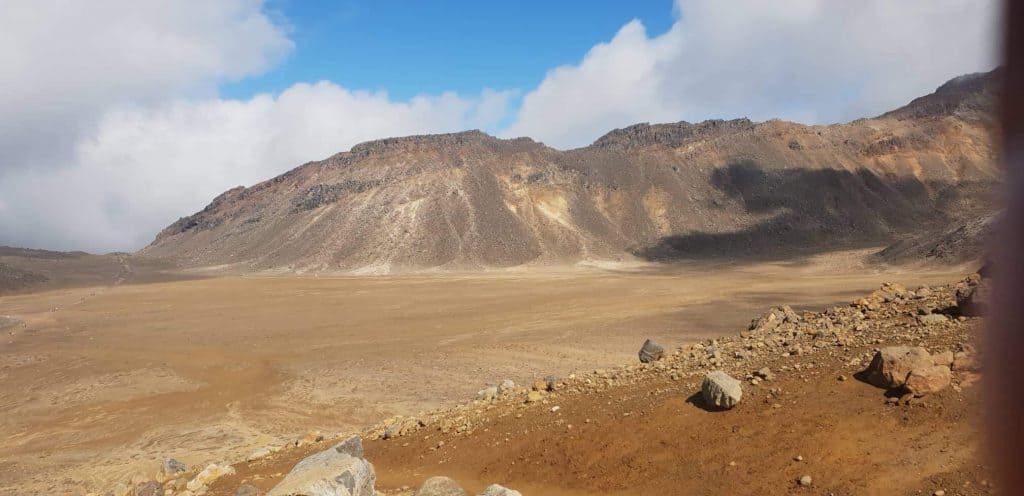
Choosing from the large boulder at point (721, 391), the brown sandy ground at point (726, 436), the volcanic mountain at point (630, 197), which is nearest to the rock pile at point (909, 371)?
the brown sandy ground at point (726, 436)

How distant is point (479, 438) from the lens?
8.18 metres

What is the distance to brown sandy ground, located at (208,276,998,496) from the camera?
4863 mm

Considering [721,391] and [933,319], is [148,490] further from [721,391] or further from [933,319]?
[933,319]

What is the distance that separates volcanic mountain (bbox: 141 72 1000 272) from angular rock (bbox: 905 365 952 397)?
62.7 m

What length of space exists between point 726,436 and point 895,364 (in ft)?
5.73

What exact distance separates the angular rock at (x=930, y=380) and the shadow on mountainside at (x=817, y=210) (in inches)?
2563

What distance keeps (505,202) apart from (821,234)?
1604 inches

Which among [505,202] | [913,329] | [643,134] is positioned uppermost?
[643,134]

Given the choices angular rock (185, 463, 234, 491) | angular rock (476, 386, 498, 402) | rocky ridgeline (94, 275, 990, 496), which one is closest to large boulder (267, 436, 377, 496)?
rocky ridgeline (94, 275, 990, 496)

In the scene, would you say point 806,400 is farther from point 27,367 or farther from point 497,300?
point 497,300

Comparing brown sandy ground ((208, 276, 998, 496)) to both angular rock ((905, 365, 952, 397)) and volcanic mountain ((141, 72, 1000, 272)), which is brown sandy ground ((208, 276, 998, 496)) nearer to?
angular rock ((905, 365, 952, 397))

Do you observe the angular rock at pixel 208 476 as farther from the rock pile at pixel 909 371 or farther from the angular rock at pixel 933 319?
the angular rock at pixel 933 319

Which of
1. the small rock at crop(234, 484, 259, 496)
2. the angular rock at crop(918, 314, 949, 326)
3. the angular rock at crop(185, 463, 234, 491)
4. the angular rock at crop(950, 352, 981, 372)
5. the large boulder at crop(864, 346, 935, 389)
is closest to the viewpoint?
the angular rock at crop(950, 352, 981, 372)

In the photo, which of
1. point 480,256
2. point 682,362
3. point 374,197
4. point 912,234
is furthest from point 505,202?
point 682,362
